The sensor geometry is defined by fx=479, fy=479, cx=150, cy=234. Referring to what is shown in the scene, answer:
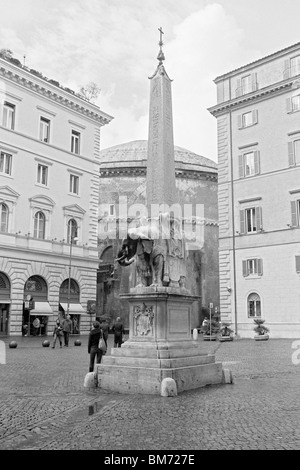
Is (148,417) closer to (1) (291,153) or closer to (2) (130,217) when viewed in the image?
(1) (291,153)

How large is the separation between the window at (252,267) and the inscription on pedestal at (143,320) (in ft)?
70.1

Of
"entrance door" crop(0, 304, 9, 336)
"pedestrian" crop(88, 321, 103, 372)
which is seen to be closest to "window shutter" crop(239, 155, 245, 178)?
"entrance door" crop(0, 304, 9, 336)

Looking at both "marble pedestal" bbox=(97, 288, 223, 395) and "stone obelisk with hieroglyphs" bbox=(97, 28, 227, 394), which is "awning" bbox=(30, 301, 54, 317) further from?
"marble pedestal" bbox=(97, 288, 223, 395)

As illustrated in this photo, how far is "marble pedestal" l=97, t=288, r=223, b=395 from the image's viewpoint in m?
8.57

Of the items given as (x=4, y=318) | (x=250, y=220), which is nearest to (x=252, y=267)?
(x=250, y=220)

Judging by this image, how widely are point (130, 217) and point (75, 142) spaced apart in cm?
931

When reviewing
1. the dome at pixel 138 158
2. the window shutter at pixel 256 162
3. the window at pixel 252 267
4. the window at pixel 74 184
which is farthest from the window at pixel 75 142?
the window at pixel 252 267

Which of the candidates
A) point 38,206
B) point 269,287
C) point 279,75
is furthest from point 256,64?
point 38,206

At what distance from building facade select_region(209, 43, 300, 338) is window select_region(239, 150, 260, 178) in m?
0.07

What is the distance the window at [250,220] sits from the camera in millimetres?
30344

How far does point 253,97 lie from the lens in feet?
104

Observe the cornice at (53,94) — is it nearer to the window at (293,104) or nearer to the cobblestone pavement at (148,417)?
the window at (293,104)

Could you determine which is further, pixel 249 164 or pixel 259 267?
pixel 249 164

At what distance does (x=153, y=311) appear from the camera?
9227 millimetres
